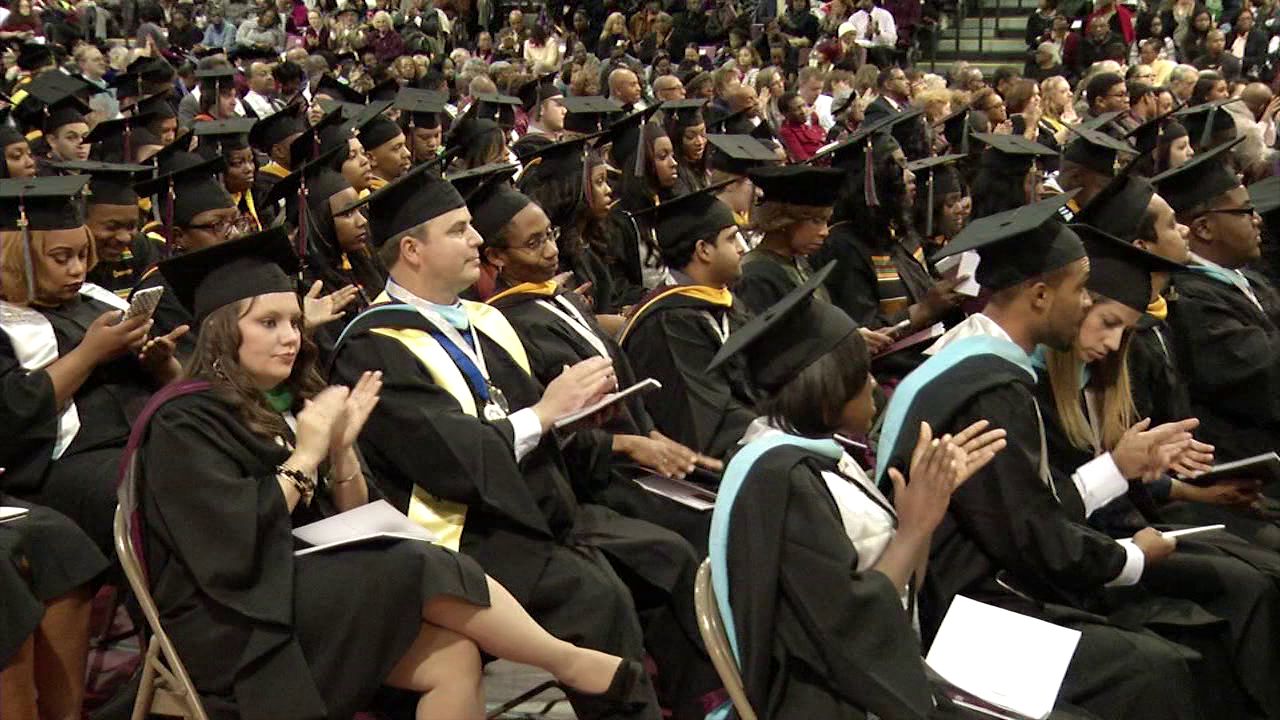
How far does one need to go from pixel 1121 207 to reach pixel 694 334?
1464mm

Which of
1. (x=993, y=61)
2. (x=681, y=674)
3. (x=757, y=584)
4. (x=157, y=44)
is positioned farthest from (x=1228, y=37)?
(x=757, y=584)

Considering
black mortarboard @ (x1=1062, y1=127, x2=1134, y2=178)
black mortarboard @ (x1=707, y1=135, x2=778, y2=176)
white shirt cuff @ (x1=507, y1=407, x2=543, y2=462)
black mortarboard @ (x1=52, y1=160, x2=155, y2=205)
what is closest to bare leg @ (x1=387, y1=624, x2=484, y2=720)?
white shirt cuff @ (x1=507, y1=407, x2=543, y2=462)

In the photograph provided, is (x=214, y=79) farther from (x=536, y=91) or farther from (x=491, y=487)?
(x=491, y=487)

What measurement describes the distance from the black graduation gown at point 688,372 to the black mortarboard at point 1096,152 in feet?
8.90

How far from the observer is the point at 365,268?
6457 millimetres

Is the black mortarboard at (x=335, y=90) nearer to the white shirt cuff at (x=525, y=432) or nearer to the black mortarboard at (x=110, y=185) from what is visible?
the black mortarboard at (x=110, y=185)

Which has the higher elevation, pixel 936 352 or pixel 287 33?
pixel 936 352

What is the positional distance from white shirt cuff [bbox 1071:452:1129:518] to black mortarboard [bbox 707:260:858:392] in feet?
3.34

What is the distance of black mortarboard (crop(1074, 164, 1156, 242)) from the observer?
4922mm

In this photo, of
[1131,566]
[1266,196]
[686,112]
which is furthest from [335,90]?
[1131,566]

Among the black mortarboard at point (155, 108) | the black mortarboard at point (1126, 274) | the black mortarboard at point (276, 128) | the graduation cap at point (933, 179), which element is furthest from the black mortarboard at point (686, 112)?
the black mortarboard at point (1126, 274)

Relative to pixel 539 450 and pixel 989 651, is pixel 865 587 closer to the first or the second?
pixel 989 651

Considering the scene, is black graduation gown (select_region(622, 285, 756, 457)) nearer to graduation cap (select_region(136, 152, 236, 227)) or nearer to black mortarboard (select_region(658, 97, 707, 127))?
graduation cap (select_region(136, 152, 236, 227))

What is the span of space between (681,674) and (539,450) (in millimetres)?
790
